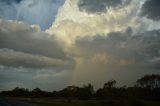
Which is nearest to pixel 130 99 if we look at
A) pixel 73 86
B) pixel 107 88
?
pixel 107 88

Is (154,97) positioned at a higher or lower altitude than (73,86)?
lower

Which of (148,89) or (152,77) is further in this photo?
(152,77)

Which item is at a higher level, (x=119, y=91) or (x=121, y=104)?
(x=119, y=91)

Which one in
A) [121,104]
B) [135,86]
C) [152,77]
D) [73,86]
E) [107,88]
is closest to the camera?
[121,104]

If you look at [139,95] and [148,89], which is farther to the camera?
[148,89]

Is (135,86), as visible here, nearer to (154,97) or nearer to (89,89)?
(154,97)

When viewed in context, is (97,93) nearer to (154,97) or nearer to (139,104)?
(154,97)

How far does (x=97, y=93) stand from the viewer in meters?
157

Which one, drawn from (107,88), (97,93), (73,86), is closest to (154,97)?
(107,88)

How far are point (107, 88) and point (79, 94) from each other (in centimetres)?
1928

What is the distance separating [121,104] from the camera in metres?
63.5

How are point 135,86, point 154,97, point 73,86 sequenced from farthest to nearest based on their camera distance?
1. point 73,86
2. point 135,86
3. point 154,97

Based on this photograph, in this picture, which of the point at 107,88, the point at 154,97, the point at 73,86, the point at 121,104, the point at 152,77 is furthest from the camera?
the point at 73,86

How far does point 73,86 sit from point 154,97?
8158cm
